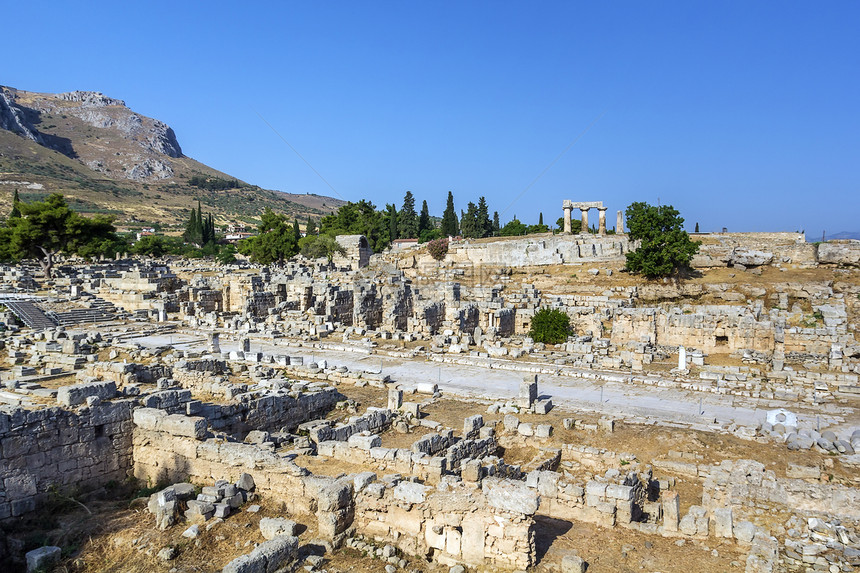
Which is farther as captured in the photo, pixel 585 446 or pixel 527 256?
pixel 527 256

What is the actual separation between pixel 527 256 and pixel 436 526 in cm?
3475

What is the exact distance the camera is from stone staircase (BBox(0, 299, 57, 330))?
78.2 feet

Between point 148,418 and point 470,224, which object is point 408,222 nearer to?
point 470,224

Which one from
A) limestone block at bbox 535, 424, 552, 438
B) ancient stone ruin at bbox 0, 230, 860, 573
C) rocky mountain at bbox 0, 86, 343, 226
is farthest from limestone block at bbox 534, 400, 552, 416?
rocky mountain at bbox 0, 86, 343, 226

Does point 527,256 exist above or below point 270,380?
above

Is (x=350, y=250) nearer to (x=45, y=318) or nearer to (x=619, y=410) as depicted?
(x=45, y=318)

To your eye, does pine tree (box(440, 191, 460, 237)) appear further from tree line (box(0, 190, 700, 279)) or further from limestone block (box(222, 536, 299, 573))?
limestone block (box(222, 536, 299, 573))

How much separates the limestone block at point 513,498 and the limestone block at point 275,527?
2484 millimetres

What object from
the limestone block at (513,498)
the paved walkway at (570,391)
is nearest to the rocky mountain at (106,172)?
the paved walkway at (570,391)

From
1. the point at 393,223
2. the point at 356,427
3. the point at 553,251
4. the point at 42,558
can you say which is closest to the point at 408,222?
the point at 393,223

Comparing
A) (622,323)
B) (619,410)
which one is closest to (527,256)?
(622,323)

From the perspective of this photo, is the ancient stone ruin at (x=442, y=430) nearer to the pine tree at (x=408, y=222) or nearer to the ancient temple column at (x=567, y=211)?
the ancient temple column at (x=567, y=211)

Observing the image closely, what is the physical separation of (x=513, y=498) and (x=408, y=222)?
210 ft

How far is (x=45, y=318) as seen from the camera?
2464 centimetres
